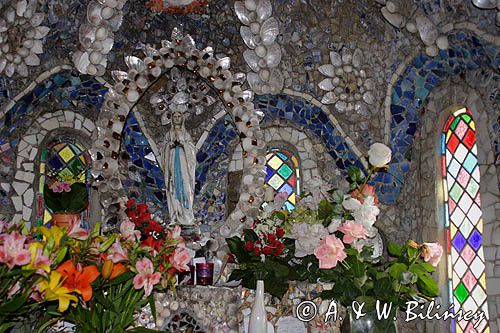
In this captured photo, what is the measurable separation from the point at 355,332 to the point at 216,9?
302cm

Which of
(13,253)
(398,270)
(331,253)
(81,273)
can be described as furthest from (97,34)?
(13,253)

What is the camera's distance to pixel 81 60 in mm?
5285

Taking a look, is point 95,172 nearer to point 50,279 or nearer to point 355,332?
point 355,332

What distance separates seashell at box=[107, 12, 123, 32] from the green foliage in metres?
1.24

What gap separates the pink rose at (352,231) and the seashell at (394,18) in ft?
7.47

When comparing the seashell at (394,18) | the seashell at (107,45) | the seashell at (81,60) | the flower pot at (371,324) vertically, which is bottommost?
the flower pot at (371,324)

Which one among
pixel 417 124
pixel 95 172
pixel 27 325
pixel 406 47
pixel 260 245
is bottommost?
pixel 27 325

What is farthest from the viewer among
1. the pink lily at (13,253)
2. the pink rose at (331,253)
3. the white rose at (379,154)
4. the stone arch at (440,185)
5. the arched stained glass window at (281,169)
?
the arched stained glass window at (281,169)

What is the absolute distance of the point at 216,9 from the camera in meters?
5.59

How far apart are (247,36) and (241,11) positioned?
0.18 meters

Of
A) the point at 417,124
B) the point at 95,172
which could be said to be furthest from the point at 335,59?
the point at 95,172

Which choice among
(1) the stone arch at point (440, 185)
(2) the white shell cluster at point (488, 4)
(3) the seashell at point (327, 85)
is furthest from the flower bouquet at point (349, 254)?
(3) the seashell at point (327, 85)

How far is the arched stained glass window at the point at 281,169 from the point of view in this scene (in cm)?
575

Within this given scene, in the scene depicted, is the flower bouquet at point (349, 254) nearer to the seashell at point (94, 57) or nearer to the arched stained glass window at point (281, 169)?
the arched stained glass window at point (281, 169)
